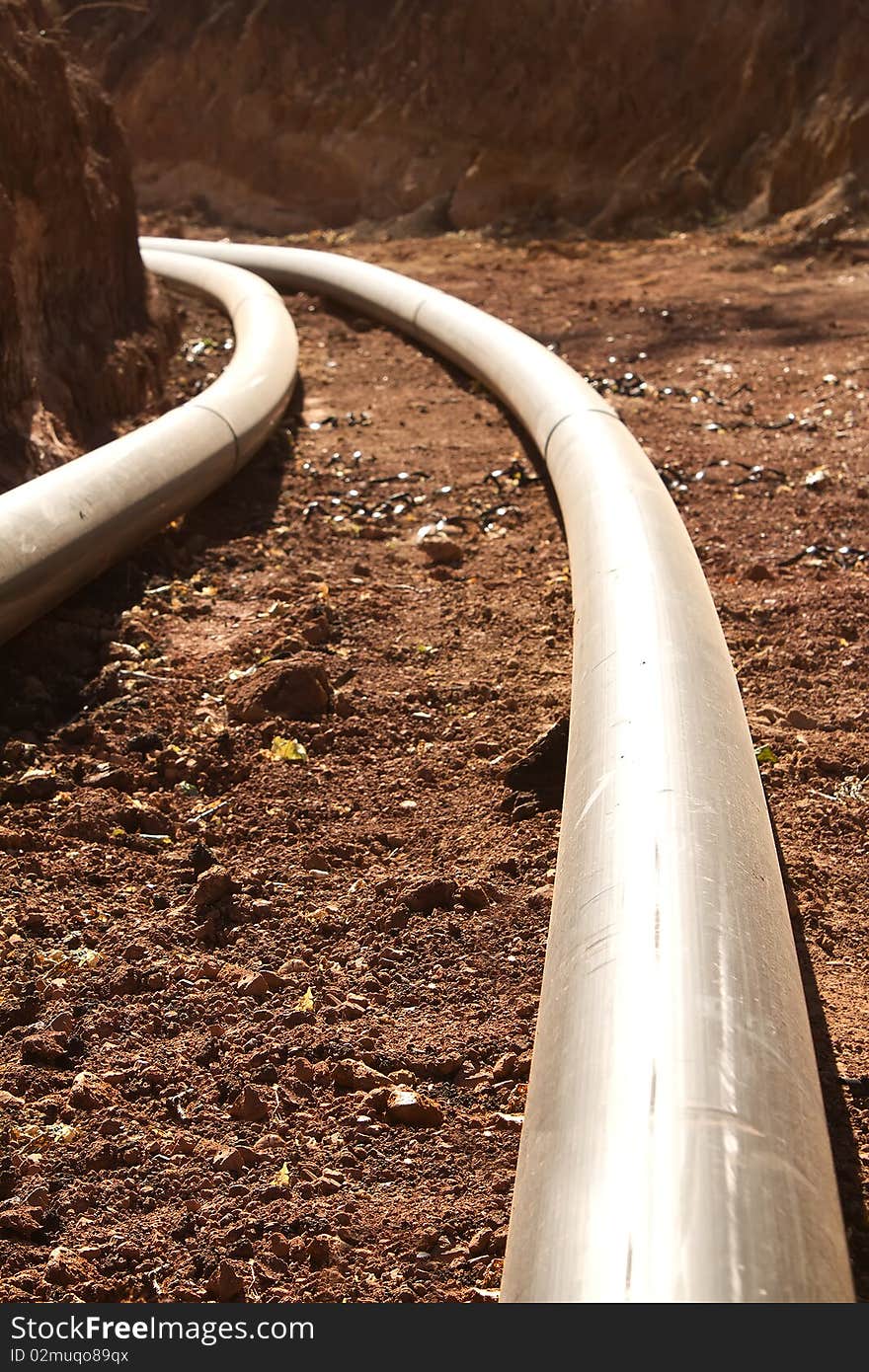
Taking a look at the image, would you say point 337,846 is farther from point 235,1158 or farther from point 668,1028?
point 668,1028

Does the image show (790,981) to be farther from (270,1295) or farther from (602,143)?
(602,143)

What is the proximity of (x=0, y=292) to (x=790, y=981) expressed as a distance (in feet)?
13.7

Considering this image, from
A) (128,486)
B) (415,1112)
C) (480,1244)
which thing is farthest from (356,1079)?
(128,486)

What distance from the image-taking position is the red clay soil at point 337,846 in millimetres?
2059

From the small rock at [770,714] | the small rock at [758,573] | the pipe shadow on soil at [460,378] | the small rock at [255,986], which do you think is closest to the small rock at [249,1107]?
the small rock at [255,986]

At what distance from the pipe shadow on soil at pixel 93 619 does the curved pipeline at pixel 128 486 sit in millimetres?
114

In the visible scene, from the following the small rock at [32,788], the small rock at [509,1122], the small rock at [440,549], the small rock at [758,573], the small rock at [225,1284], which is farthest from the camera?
the small rock at [440,549]

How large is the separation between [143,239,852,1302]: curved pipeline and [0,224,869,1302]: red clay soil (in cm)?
24

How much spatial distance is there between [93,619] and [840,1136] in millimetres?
2761

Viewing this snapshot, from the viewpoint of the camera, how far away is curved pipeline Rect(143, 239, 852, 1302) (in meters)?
1.50

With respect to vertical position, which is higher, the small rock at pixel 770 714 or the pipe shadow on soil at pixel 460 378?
the pipe shadow on soil at pixel 460 378

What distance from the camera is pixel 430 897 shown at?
2.76 m

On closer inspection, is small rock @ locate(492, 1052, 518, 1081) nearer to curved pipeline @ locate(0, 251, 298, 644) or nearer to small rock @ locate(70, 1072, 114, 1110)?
small rock @ locate(70, 1072, 114, 1110)

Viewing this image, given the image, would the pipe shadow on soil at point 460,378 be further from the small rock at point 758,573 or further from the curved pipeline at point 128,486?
the curved pipeline at point 128,486
